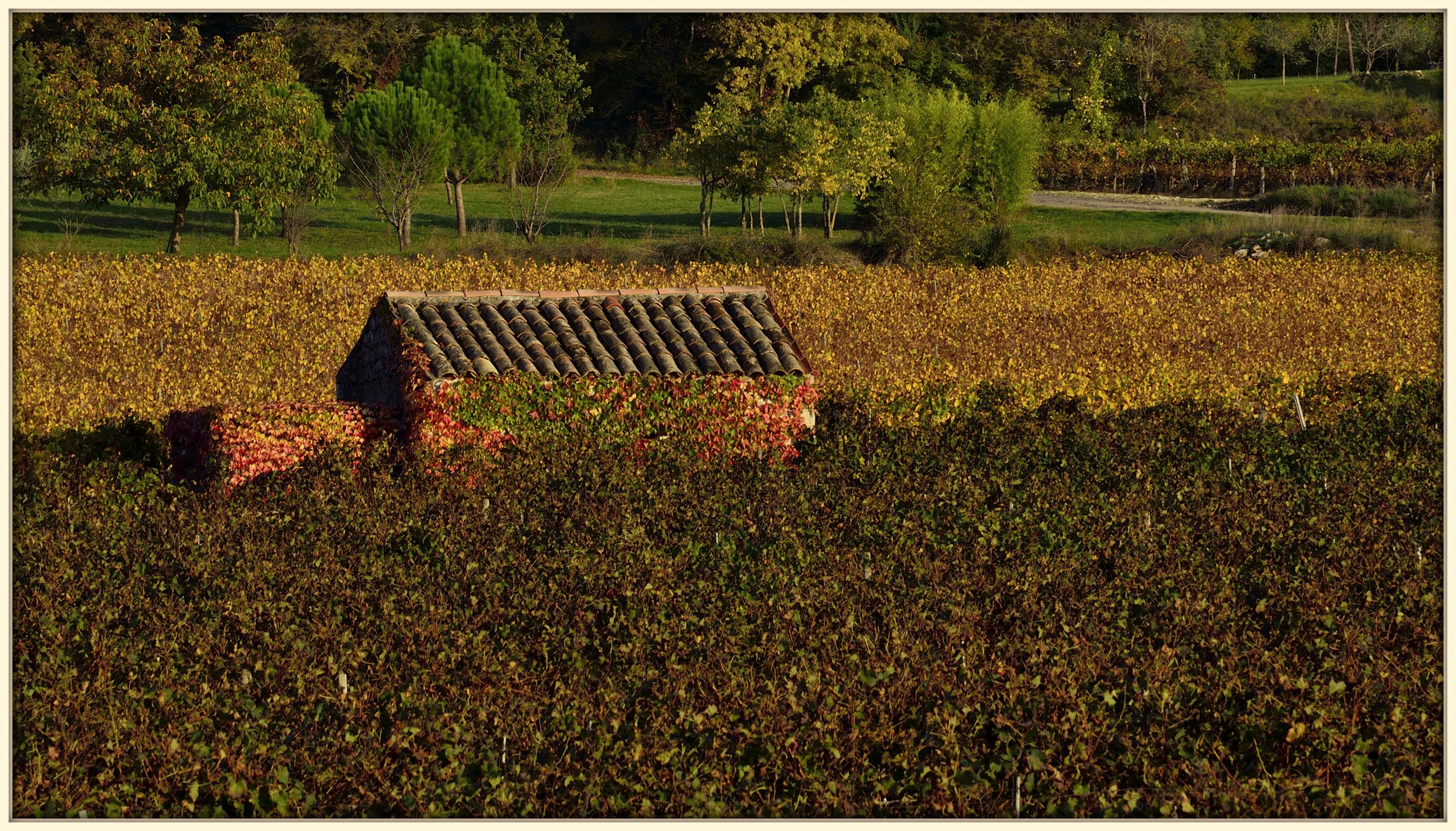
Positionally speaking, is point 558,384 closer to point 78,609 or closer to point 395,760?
point 78,609

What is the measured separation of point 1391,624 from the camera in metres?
10.5

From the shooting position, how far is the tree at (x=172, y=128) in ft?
122

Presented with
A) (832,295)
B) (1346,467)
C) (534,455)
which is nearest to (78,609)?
(534,455)

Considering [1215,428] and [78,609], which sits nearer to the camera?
[78,609]

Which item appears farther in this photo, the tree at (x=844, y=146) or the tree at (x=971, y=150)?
the tree at (x=971, y=150)

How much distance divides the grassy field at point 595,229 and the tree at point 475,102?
214 centimetres

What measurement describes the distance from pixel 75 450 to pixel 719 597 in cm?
1016

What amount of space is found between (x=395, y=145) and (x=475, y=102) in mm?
6593

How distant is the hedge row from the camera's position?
7855 mm

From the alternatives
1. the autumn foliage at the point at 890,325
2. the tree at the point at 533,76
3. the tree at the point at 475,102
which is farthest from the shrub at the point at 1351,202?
the tree at the point at 475,102

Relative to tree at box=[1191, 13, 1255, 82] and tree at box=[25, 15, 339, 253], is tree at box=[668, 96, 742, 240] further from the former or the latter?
tree at box=[1191, 13, 1255, 82]

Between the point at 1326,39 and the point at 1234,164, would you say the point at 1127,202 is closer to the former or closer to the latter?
the point at 1234,164

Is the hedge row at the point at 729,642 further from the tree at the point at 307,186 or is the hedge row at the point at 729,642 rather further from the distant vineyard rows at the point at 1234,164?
the distant vineyard rows at the point at 1234,164

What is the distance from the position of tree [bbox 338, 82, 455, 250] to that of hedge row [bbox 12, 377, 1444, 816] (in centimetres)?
→ 2713
